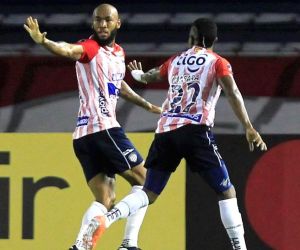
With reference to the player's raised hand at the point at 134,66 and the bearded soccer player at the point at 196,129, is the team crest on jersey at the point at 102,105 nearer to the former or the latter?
the bearded soccer player at the point at 196,129

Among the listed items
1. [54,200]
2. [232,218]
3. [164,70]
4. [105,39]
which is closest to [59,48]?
[105,39]

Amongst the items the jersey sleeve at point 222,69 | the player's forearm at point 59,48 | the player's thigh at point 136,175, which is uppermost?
the player's forearm at point 59,48

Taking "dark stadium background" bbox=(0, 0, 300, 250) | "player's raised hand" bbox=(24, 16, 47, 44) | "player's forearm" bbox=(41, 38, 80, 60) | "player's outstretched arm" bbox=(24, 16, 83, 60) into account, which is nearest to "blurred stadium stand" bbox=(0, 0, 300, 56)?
"dark stadium background" bbox=(0, 0, 300, 250)

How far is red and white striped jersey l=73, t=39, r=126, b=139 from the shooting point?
7445 millimetres

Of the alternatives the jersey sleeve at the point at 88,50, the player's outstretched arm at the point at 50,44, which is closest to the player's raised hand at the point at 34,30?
the player's outstretched arm at the point at 50,44

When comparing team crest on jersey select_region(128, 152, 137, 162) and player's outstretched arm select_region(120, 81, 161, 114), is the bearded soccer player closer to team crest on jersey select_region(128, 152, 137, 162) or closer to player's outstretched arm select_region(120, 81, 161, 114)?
team crest on jersey select_region(128, 152, 137, 162)

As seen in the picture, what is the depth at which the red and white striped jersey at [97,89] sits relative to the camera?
7445 millimetres

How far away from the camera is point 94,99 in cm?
748

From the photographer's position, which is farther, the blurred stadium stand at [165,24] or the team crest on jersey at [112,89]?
the blurred stadium stand at [165,24]

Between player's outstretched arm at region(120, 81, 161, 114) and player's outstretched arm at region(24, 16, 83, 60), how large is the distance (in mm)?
768

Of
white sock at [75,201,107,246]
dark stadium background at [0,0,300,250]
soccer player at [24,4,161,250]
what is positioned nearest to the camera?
white sock at [75,201,107,246]

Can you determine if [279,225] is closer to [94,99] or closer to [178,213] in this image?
[178,213]

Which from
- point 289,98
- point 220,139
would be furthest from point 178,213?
point 289,98

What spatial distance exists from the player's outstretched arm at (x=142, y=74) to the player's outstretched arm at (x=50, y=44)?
0.63 meters
